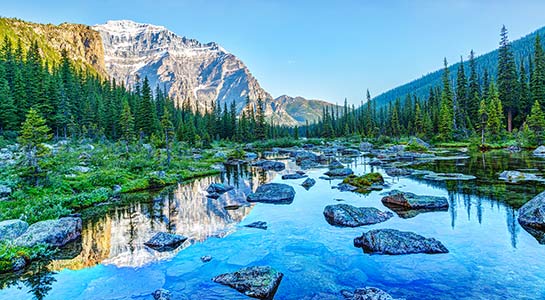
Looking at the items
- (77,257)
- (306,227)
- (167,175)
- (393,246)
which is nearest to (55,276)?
(77,257)

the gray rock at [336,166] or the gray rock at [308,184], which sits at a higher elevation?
the gray rock at [336,166]

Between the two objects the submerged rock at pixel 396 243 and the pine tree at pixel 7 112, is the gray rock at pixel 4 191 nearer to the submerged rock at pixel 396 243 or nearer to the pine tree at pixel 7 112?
the submerged rock at pixel 396 243

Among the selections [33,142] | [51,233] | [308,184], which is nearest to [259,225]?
[51,233]

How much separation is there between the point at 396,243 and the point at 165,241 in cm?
886

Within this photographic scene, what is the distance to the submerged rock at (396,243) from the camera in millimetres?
10359

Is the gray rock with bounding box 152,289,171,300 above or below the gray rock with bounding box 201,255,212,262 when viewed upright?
above

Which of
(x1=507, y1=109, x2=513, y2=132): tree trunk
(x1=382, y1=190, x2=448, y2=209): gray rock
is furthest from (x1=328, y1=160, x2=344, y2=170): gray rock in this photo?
(x1=507, y1=109, x2=513, y2=132): tree trunk

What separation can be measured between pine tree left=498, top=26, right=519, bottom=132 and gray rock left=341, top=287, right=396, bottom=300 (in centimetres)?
7324

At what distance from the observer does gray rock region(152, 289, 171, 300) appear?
7867mm

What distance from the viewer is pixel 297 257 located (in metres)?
10.4

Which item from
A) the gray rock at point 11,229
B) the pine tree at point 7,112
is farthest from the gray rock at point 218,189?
the pine tree at point 7,112

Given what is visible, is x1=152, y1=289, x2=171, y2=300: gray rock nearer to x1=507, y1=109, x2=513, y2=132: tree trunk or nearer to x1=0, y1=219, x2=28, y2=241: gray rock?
x1=0, y1=219, x2=28, y2=241: gray rock

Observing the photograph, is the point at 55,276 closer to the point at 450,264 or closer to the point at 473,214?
the point at 450,264

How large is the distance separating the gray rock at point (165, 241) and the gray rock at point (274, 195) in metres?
7.63
